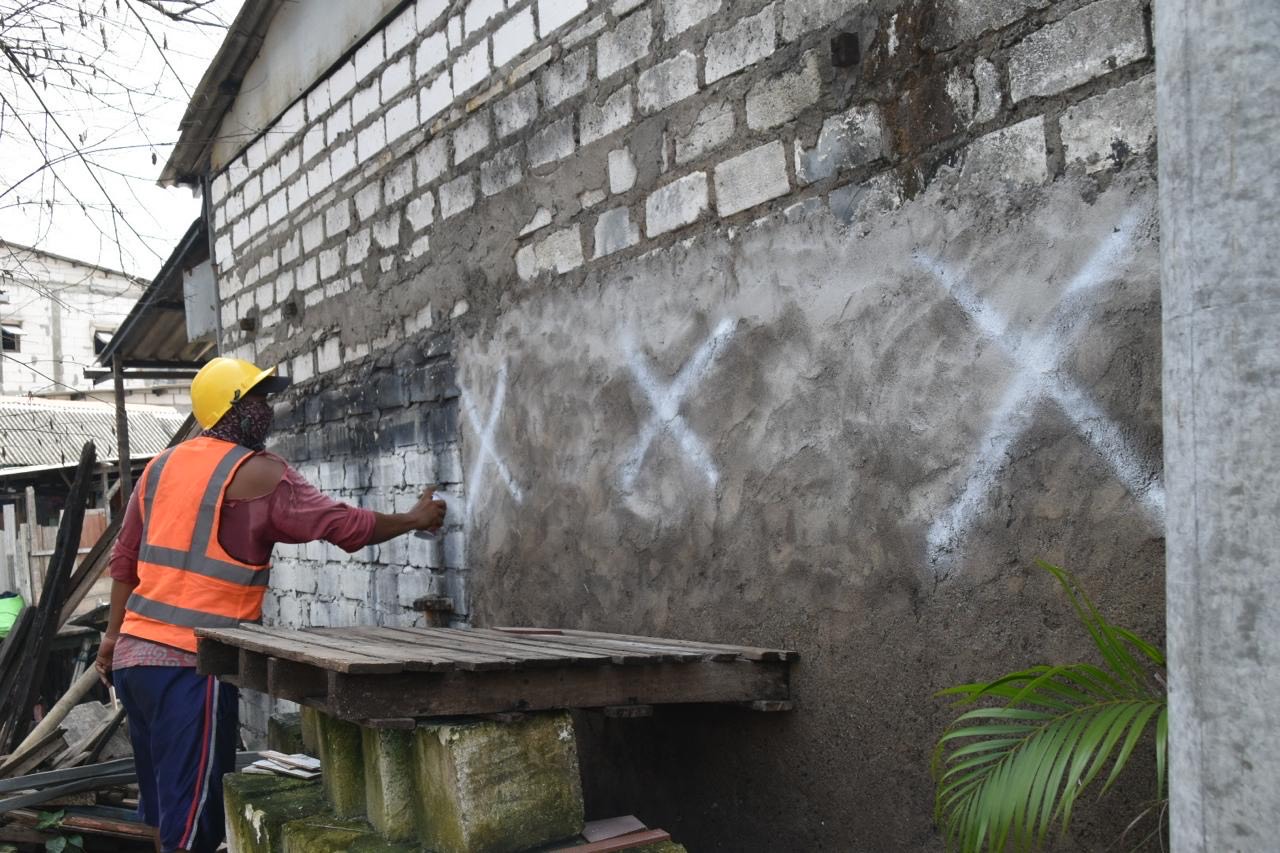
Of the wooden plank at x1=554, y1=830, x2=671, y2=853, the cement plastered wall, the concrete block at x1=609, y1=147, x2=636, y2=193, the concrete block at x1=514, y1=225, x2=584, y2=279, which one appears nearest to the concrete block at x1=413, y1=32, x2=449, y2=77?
the cement plastered wall

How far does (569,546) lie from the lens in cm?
415

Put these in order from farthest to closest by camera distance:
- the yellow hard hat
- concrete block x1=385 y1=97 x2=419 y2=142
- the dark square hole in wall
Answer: concrete block x1=385 y1=97 x2=419 y2=142
the yellow hard hat
the dark square hole in wall

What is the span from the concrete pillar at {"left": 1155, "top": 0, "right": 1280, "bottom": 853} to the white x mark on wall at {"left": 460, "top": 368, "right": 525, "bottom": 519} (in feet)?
10.4

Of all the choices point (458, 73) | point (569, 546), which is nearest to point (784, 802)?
point (569, 546)

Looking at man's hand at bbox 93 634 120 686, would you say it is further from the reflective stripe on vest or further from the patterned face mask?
the patterned face mask

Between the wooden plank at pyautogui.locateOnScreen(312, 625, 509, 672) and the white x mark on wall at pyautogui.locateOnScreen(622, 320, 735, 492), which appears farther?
the white x mark on wall at pyautogui.locateOnScreen(622, 320, 735, 492)

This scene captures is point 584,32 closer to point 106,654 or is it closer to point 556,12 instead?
point 556,12

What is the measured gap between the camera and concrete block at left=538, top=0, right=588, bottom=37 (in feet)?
13.4

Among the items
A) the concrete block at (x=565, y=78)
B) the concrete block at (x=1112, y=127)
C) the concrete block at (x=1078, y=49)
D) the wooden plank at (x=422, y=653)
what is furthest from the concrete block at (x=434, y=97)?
the concrete block at (x=1112, y=127)

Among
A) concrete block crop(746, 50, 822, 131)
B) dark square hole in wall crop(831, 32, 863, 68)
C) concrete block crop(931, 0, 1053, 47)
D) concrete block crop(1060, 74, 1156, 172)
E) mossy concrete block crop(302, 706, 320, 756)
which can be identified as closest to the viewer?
concrete block crop(1060, 74, 1156, 172)

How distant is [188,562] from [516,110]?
6.47ft

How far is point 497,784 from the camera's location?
2.94 metres

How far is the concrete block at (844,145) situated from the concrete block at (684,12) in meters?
0.58

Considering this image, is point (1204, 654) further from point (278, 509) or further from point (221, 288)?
point (221, 288)
